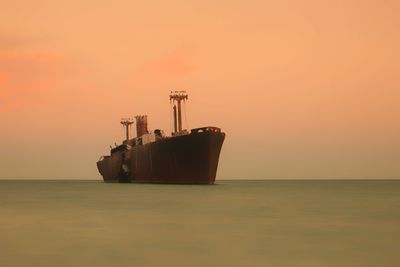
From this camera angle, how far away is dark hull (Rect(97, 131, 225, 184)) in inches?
2437

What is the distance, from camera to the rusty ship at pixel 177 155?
61906 millimetres

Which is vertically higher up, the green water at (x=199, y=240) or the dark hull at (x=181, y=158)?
the dark hull at (x=181, y=158)

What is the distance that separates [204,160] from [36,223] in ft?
120

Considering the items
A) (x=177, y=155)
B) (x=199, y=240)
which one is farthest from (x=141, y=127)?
(x=199, y=240)

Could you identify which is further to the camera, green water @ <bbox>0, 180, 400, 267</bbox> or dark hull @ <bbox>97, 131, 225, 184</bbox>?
dark hull @ <bbox>97, 131, 225, 184</bbox>

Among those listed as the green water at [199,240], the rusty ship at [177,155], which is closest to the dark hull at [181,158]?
the rusty ship at [177,155]

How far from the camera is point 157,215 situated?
3102 cm

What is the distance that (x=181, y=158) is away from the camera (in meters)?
63.8

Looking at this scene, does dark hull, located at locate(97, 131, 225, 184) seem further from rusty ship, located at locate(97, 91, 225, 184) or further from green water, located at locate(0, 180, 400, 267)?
green water, located at locate(0, 180, 400, 267)

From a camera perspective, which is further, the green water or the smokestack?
the smokestack

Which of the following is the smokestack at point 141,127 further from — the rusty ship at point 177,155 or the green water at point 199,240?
the green water at point 199,240

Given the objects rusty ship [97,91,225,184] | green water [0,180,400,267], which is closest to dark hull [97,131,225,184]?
rusty ship [97,91,225,184]

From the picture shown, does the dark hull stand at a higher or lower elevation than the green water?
higher

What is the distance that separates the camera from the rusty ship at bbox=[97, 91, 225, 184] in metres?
61.9
